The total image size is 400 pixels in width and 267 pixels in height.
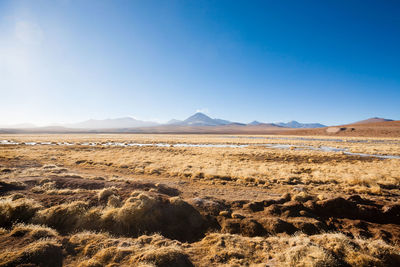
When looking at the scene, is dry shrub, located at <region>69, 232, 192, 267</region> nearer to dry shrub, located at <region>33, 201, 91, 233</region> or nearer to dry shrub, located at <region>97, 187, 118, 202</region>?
dry shrub, located at <region>33, 201, 91, 233</region>

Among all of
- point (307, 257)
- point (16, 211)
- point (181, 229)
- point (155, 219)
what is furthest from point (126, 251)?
point (16, 211)

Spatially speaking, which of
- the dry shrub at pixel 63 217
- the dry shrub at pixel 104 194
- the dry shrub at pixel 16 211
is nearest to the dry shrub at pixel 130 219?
the dry shrub at pixel 63 217

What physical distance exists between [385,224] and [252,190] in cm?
612

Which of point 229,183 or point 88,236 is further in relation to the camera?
point 229,183

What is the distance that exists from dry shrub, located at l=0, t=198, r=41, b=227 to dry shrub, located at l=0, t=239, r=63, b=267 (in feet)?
7.14

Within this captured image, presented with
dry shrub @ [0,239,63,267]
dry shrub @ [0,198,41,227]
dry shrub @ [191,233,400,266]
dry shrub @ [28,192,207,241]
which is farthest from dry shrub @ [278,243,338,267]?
dry shrub @ [0,198,41,227]

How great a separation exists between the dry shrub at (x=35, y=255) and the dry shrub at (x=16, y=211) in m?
2.18

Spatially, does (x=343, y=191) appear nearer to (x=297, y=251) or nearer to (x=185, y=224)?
(x=297, y=251)

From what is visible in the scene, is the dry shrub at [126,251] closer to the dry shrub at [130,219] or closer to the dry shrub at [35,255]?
the dry shrub at [35,255]

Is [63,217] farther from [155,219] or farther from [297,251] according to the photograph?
[297,251]

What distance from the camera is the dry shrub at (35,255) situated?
169 inches

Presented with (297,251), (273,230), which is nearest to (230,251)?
(297,251)

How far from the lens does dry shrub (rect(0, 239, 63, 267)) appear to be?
4.29m

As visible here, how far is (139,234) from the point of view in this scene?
6.23 m
